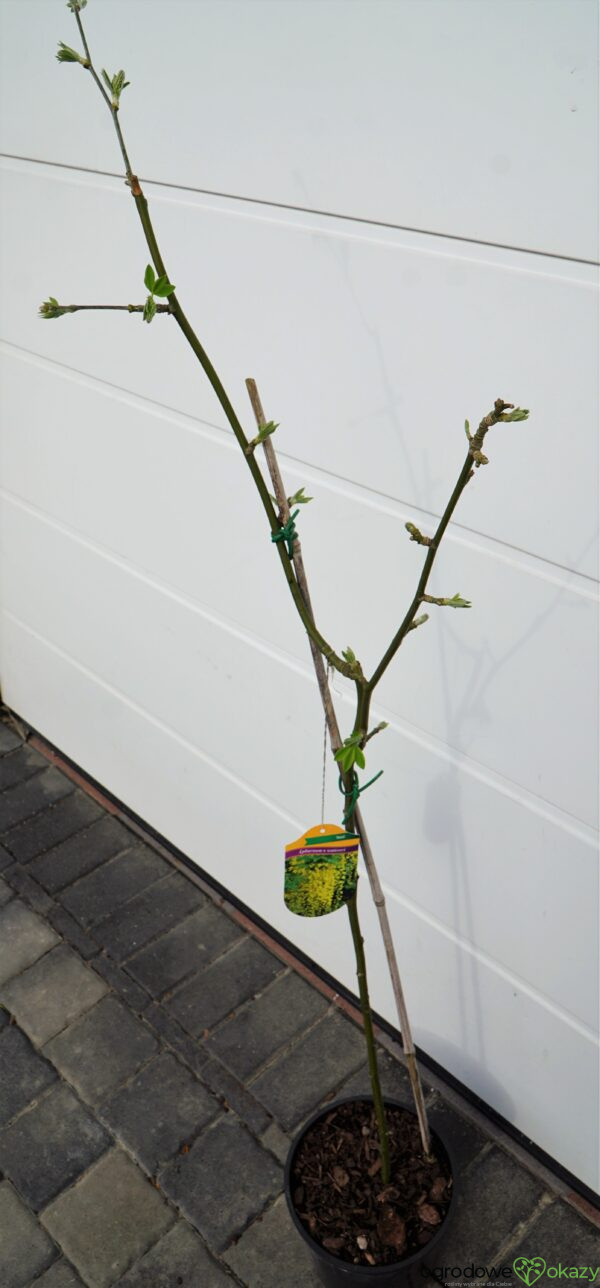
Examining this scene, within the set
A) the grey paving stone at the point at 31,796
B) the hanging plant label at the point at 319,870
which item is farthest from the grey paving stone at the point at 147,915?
the hanging plant label at the point at 319,870

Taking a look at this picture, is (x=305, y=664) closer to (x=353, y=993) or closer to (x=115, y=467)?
(x=115, y=467)

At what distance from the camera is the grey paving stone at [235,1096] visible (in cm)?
242

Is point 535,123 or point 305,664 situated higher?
point 535,123

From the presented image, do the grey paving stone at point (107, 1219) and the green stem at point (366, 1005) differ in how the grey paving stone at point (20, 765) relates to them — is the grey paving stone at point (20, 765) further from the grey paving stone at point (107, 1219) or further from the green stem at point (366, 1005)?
the green stem at point (366, 1005)

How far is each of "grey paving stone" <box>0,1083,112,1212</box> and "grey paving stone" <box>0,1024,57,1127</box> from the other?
0.10 ft

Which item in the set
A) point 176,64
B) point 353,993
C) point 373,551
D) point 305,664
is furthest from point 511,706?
point 176,64

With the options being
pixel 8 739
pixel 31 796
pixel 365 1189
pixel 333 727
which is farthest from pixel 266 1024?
pixel 8 739

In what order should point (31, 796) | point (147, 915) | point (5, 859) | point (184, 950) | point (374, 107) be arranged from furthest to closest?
point (31, 796) < point (5, 859) < point (147, 915) < point (184, 950) < point (374, 107)

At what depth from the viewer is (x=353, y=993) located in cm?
263

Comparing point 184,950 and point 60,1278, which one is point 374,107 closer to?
point 184,950

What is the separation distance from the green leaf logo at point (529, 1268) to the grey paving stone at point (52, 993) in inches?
45.1

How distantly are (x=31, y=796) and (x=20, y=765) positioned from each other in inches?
6.6

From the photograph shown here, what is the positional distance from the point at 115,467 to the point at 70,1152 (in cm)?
154

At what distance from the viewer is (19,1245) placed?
2.20 meters
